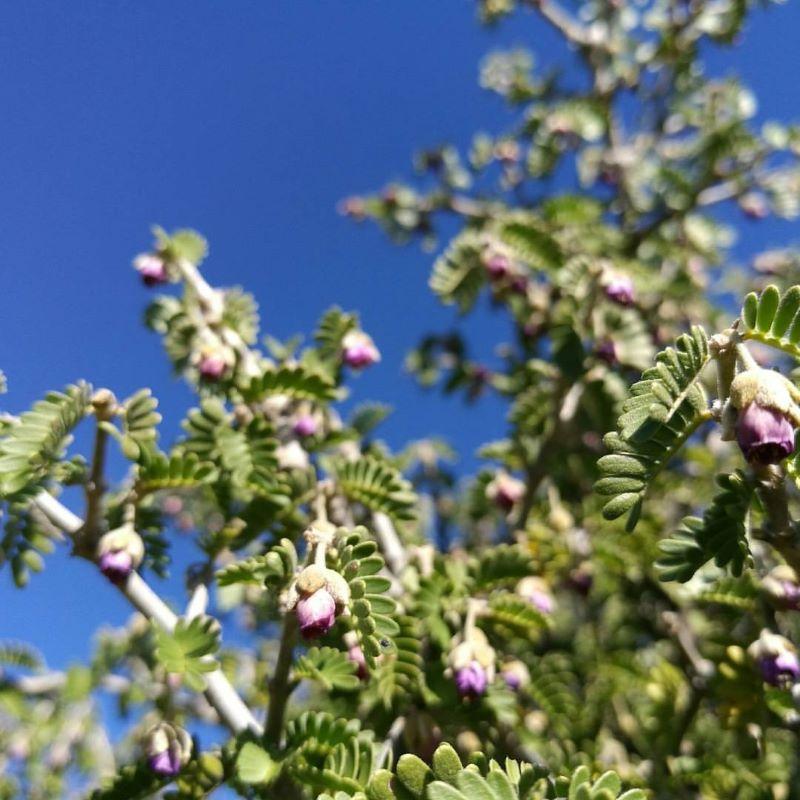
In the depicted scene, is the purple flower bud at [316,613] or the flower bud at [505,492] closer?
the purple flower bud at [316,613]

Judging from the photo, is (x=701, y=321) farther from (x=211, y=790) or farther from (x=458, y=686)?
(x=211, y=790)

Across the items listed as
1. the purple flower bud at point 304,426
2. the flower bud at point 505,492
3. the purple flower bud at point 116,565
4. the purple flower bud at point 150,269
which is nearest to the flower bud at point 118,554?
the purple flower bud at point 116,565

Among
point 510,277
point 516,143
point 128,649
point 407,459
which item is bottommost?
point 128,649

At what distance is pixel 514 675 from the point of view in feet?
7.47

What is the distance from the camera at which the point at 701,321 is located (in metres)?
4.09

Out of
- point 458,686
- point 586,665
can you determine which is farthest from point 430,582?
point 586,665

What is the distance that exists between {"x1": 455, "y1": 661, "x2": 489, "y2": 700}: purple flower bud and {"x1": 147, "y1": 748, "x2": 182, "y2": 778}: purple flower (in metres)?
0.69

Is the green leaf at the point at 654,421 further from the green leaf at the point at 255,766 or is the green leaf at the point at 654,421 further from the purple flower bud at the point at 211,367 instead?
the purple flower bud at the point at 211,367

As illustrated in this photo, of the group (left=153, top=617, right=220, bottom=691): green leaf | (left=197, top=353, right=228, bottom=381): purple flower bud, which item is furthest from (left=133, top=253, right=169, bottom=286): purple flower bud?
(left=153, top=617, right=220, bottom=691): green leaf

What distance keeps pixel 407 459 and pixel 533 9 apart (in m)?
3.93

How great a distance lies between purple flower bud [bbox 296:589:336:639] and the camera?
130 centimetres

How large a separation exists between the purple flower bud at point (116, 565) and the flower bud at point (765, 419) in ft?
4.26

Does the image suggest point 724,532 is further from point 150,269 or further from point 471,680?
point 150,269

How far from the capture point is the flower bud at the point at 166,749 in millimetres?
1747
